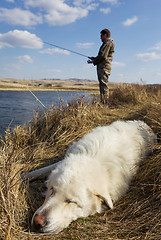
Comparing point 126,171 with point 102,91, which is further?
point 102,91

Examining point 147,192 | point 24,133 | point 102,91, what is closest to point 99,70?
point 102,91

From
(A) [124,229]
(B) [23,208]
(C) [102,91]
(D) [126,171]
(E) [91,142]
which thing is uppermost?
(C) [102,91]

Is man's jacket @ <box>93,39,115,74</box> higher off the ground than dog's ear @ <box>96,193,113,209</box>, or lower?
higher

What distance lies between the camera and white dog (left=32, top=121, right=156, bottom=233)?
195 cm

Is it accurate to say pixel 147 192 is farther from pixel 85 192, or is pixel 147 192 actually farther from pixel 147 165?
pixel 85 192

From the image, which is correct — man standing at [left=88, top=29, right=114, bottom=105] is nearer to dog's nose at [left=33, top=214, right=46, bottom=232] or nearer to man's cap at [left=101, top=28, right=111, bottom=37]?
man's cap at [left=101, top=28, right=111, bottom=37]

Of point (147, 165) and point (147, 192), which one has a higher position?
point (147, 165)

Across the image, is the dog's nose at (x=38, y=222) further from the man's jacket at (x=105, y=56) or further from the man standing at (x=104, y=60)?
the man's jacket at (x=105, y=56)

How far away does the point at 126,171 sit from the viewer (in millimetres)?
2660

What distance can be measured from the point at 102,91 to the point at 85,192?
258 inches

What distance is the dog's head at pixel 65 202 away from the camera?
1.88 metres

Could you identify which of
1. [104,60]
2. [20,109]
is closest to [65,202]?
[104,60]

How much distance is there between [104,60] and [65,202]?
6816 mm

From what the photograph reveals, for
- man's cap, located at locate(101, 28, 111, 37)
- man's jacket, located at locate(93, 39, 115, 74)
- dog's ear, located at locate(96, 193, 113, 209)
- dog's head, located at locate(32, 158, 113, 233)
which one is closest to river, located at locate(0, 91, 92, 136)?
man's jacket, located at locate(93, 39, 115, 74)
